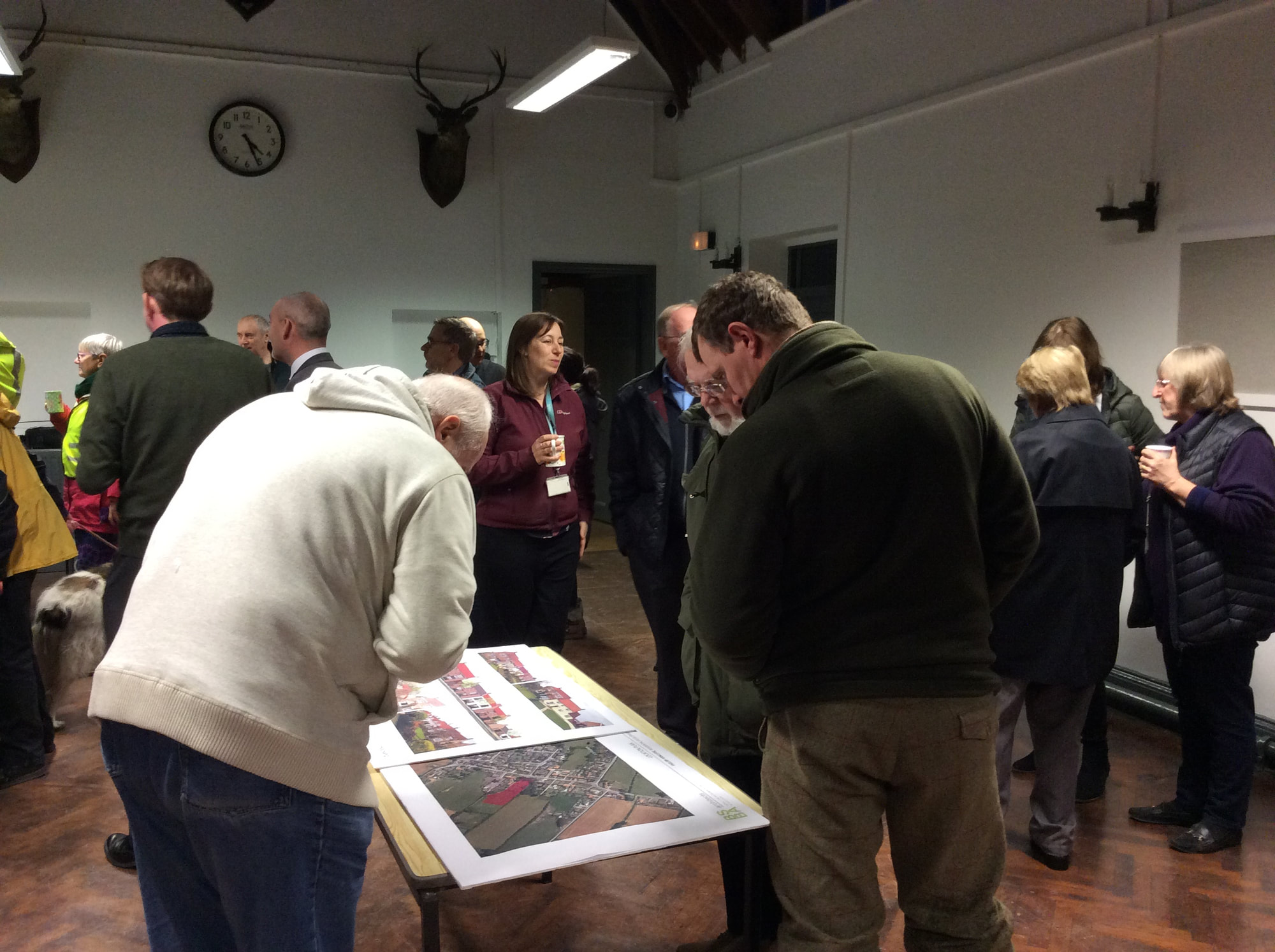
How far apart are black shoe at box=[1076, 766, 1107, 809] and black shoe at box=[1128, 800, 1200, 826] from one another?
17 cm

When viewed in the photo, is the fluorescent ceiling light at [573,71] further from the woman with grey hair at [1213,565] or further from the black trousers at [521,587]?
the woman with grey hair at [1213,565]

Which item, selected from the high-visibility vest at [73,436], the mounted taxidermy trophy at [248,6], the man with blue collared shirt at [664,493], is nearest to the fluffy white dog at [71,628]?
the high-visibility vest at [73,436]

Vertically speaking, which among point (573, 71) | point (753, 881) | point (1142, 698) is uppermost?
point (573, 71)

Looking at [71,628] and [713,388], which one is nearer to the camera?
[713,388]

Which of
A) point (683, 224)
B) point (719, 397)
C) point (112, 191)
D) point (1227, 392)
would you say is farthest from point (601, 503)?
point (719, 397)

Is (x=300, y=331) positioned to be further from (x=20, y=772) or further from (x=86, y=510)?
(x=20, y=772)

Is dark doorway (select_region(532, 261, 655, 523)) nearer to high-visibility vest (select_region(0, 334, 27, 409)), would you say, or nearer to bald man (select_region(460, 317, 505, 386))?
bald man (select_region(460, 317, 505, 386))

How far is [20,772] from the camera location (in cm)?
356

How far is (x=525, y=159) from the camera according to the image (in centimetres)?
814

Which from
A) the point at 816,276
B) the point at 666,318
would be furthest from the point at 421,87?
the point at 666,318

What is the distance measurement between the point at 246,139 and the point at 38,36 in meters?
1.36

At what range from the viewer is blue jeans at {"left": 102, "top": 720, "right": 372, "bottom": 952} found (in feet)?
4.54

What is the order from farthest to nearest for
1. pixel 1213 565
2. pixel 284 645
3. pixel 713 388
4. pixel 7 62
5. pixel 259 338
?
pixel 259 338 → pixel 7 62 → pixel 1213 565 → pixel 713 388 → pixel 284 645

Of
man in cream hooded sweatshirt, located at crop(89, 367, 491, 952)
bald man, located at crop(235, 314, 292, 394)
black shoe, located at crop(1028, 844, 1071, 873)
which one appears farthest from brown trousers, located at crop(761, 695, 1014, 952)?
bald man, located at crop(235, 314, 292, 394)
